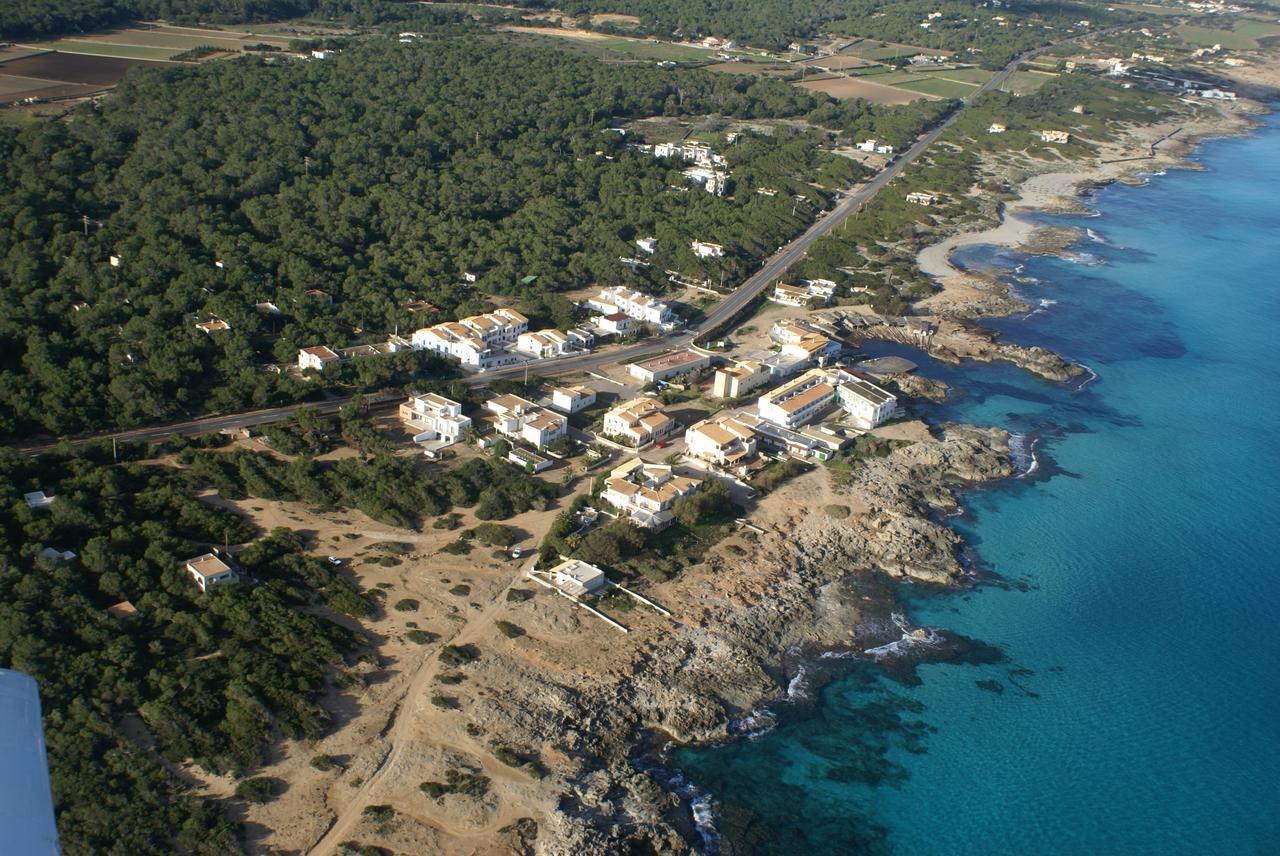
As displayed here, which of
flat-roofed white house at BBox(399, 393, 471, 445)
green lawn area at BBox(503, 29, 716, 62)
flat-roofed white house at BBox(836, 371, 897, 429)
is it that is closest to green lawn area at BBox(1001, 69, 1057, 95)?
green lawn area at BBox(503, 29, 716, 62)

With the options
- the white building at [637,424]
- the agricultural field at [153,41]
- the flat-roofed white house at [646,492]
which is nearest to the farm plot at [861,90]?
the agricultural field at [153,41]

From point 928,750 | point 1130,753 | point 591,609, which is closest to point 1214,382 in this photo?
point 1130,753

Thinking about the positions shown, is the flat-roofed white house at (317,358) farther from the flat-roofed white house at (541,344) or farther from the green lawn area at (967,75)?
the green lawn area at (967,75)

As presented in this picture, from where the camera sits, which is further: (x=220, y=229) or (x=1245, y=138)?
(x=1245, y=138)

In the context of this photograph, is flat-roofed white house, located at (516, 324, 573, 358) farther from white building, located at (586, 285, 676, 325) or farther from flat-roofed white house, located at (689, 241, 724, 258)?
flat-roofed white house, located at (689, 241, 724, 258)

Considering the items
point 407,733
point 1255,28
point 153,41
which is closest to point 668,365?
point 407,733

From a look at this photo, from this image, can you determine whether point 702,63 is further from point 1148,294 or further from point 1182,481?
point 1182,481
